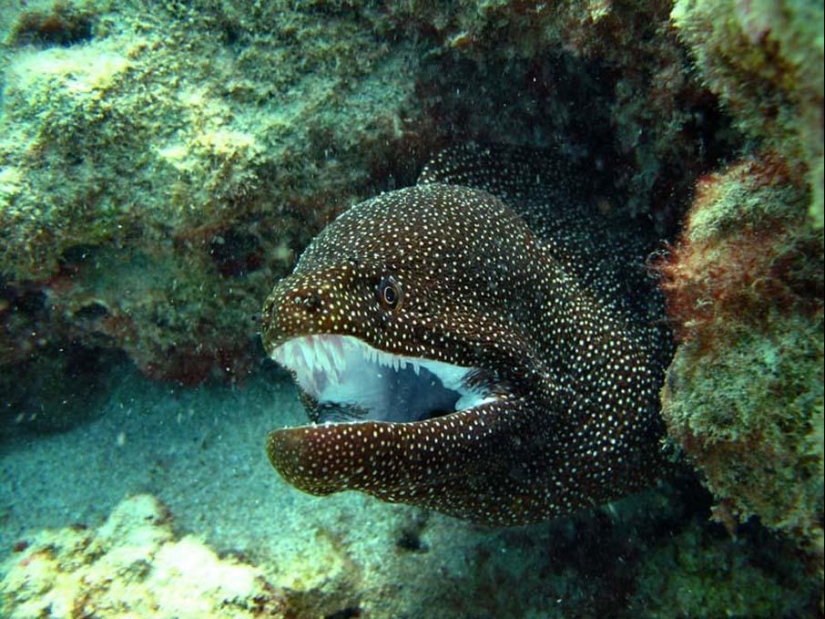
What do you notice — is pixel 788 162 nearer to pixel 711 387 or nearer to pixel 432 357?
pixel 711 387

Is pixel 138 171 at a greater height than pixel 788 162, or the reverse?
pixel 788 162

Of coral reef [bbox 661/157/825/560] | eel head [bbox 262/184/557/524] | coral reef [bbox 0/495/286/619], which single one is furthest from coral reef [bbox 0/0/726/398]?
coral reef [bbox 0/495/286/619]

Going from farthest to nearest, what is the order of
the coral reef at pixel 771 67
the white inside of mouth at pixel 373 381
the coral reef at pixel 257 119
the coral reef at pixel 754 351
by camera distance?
the coral reef at pixel 257 119 → the white inside of mouth at pixel 373 381 → the coral reef at pixel 754 351 → the coral reef at pixel 771 67

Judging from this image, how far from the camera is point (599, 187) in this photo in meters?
4.36

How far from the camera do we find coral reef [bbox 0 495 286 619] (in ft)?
11.9

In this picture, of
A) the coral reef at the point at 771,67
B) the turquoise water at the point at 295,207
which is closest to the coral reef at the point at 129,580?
the turquoise water at the point at 295,207

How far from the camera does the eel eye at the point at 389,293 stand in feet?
9.27

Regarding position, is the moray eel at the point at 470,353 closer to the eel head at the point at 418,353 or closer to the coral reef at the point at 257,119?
the eel head at the point at 418,353

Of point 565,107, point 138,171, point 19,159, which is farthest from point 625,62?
point 19,159

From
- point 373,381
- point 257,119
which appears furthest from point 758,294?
point 257,119

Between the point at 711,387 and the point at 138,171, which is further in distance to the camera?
the point at 138,171

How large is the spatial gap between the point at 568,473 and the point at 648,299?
Result: 1.32 meters

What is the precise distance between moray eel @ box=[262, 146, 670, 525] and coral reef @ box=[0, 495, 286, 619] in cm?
138

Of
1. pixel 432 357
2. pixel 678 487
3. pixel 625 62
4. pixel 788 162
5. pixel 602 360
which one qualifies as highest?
pixel 625 62
